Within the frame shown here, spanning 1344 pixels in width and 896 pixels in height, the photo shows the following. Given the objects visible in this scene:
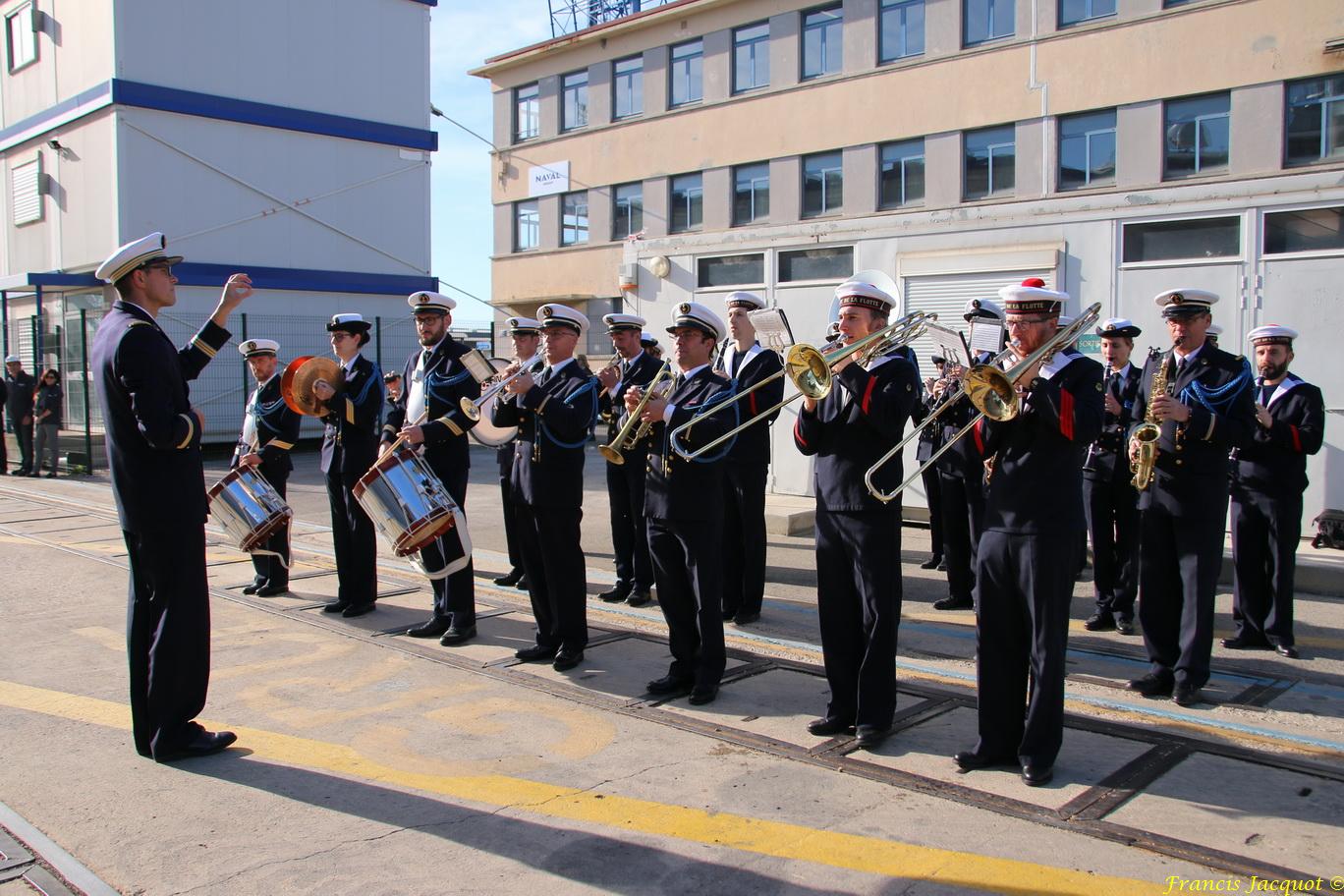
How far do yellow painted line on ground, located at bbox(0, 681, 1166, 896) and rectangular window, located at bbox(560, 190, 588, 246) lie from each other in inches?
1300

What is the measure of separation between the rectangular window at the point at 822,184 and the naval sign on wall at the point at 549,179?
10026mm

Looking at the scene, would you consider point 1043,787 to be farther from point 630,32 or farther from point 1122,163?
point 630,32

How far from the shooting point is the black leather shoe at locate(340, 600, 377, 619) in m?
8.02

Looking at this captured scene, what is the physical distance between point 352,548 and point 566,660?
2438 millimetres

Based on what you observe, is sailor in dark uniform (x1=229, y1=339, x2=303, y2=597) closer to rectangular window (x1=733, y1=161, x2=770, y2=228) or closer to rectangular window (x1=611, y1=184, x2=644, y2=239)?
rectangular window (x1=733, y1=161, x2=770, y2=228)

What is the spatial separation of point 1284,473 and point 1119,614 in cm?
145

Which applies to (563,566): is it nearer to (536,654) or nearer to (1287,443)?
(536,654)

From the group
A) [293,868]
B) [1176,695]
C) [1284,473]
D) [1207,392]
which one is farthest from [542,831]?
[1284,473]

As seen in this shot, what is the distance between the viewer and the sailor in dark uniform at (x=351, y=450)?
7.73 meters

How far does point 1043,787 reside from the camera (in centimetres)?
460

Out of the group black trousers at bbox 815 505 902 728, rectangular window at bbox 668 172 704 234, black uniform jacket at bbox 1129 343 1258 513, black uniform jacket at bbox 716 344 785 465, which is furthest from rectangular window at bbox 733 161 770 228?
black trousers at bbox 815 505 902 728

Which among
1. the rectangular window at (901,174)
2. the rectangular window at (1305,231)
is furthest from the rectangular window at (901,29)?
the rectangular window at (1305,231)

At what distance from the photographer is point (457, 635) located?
23.6ft

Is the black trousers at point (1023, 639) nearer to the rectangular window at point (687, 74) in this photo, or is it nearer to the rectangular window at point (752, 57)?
the rectangular window at point (752, 57)
